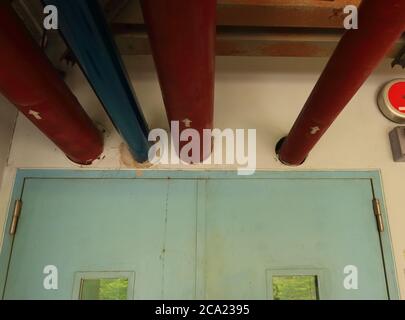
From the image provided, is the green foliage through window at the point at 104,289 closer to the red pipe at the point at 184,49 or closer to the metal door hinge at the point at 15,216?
the metal door hinge at the point at 15,216

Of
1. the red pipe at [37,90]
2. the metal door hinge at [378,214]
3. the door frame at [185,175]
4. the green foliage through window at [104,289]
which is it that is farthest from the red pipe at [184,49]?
the metal door hinge at [378,214]

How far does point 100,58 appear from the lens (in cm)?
86

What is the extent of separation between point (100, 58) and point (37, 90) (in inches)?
8.6

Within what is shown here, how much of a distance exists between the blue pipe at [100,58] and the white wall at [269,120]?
1.23 ft

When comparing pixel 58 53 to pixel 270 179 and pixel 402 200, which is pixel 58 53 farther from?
pixel 402 200

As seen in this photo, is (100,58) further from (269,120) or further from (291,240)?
(291,240)

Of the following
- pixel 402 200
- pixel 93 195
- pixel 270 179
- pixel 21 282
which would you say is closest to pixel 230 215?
pixel 270 179

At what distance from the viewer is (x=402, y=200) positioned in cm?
141

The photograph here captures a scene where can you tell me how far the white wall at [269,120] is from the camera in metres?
1.44

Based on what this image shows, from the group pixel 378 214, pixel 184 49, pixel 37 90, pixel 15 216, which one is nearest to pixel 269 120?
pixel 378 214

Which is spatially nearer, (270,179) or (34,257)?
(34,257)

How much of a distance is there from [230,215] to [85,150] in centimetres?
69

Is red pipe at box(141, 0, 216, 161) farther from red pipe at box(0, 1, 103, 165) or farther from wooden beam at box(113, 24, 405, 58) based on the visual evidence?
wooden beam at box(113, 24, 405, 58)
